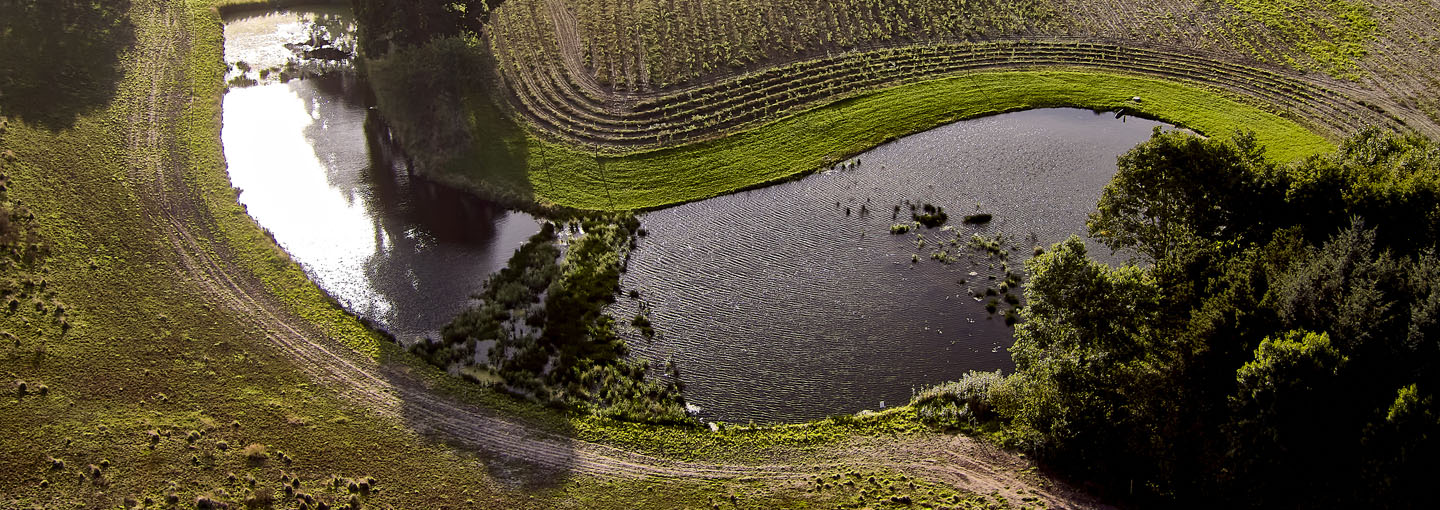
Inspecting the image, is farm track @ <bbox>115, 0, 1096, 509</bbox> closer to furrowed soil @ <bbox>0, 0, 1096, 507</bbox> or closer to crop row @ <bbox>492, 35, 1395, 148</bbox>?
furrowed soil @ <bbox>0, 0, 1096, 507</bbox>

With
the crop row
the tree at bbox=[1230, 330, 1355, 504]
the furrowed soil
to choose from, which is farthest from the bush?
the crop row

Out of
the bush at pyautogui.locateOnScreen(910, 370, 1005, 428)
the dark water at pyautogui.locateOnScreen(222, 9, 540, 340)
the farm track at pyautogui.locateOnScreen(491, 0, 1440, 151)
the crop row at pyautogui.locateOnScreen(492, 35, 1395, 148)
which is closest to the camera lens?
the bush at pyautogui.locateOnScreen(910, 370, 1005, 428)

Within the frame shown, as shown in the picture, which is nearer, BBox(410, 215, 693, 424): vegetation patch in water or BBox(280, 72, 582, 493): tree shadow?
BBox(280, 72, 582, 493): tree shadow

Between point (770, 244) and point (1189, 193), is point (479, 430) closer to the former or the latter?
point (770, 244)

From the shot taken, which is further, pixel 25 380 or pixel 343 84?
pixel 343 84

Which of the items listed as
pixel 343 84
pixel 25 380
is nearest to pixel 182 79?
pixel 343 84

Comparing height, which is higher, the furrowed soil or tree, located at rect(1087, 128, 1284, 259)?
tree, located at rect(1087, 128, 1284, 259)

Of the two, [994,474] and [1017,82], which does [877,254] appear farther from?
[1017,82]
